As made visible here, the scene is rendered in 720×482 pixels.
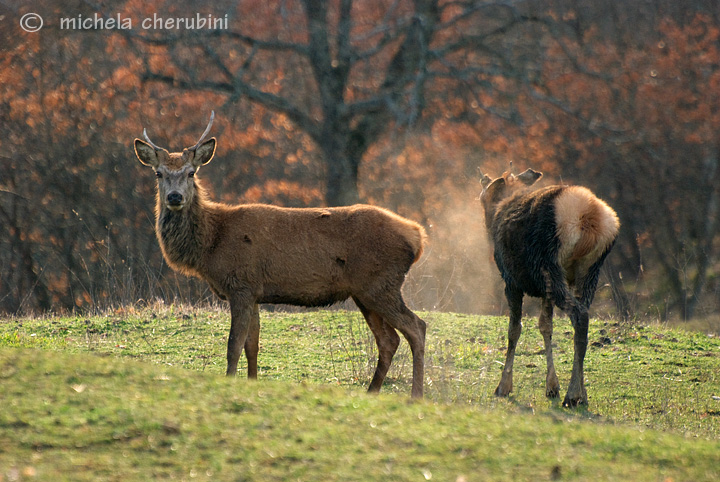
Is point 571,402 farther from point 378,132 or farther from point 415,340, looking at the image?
point 378,132

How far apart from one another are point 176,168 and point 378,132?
13.1m

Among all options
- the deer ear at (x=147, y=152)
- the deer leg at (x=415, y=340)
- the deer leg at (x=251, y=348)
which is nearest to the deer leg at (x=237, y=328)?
the deer leg at (x=251, y=348)

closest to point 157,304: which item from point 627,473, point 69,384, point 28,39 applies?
point 69,384

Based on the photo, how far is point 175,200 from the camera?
8.98 m

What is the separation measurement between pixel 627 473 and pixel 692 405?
16.4 ft

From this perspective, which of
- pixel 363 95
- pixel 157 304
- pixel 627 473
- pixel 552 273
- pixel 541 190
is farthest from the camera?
pixel 363 95

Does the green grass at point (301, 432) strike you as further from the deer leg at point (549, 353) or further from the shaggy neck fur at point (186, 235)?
the shaggy neck fur at point (186, 235)

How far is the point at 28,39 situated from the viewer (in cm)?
2430

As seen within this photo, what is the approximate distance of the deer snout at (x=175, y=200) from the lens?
353 inches

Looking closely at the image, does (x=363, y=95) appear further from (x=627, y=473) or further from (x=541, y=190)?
(x=627, y=473)

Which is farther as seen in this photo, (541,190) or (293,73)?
(293,73)

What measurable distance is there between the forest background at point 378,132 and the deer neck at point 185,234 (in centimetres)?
1246

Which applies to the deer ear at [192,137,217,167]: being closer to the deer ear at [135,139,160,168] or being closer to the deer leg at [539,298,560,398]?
the deer ear at [135,139,160,168]

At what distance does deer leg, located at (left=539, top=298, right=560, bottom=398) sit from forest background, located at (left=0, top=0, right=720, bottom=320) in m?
12.6
